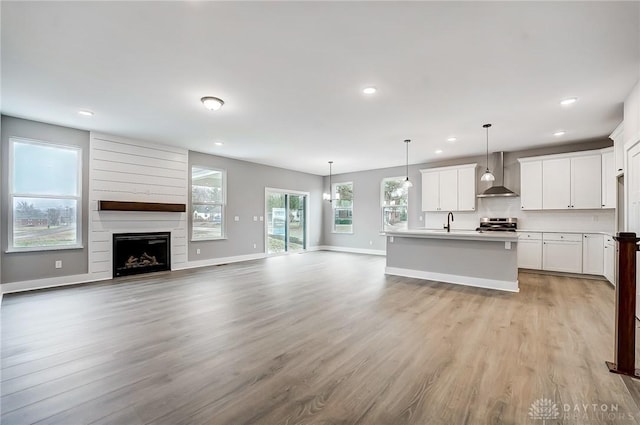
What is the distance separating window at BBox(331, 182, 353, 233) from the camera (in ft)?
32.5

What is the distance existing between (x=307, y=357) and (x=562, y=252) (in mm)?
6060

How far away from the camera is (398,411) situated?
5.72ft

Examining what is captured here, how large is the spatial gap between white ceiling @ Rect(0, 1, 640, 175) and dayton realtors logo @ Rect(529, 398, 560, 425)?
2787 millimetres

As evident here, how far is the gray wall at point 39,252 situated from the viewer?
4473mm

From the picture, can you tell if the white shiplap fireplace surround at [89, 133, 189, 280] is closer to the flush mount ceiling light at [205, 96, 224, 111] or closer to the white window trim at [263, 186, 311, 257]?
the white window trim at [263, 186, 311, 257]

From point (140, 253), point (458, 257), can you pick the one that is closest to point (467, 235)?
point (458, 257)

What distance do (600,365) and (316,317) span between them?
8.42ft

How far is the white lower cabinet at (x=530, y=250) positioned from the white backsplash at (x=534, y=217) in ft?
1.30

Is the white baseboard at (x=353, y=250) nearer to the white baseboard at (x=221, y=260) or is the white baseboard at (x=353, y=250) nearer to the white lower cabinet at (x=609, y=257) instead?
the white baseboard at (x=221, y=260)

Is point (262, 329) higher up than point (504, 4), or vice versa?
point (504, 4)

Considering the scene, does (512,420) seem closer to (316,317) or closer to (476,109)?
(316,317)

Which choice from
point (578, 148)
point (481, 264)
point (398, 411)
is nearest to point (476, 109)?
point (481, 264)

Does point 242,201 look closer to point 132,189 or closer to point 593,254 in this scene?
point 132,189

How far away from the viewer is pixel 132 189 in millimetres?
5820
